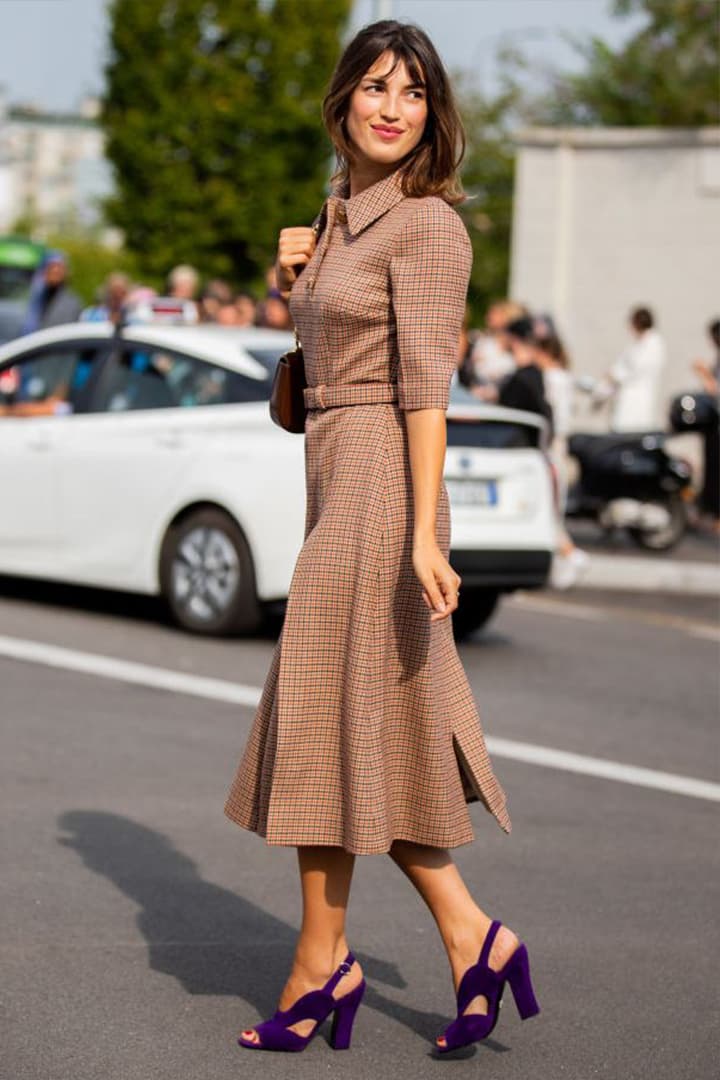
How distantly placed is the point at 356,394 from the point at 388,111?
58cm

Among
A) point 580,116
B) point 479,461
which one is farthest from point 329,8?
point 479,461

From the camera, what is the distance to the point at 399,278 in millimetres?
3982

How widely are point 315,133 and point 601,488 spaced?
51.2m

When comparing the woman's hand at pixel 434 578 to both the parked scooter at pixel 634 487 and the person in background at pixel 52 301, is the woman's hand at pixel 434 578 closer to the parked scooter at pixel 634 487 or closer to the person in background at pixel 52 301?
the parked scooter at pixel 634 487

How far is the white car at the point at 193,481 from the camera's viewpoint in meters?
10.1

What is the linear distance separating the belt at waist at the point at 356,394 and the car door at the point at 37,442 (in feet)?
22.7

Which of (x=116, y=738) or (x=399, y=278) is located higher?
(x=399, y=278)

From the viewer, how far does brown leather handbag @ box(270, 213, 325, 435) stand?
4348 mm

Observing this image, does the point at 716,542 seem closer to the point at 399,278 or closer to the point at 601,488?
the point at 601,488

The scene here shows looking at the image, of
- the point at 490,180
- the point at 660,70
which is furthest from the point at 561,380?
the point at 490,180

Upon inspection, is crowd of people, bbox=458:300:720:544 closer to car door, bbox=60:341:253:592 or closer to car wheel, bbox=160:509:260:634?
car door, bbox=60:341:253:592

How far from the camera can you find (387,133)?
13.5ft

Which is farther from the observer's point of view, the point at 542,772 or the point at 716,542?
the point at 716,542

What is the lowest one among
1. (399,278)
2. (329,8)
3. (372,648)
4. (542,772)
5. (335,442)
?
(542,772)
